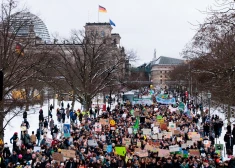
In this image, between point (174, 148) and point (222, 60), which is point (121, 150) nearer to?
point (174, 148)

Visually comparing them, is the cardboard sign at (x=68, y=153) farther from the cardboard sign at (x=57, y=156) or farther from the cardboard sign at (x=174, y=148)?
the cardboard sign at (x=174, y=148)

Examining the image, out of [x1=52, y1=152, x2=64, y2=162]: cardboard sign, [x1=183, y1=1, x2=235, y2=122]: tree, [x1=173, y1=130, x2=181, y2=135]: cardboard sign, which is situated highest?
[x1=183, y1=1, x2=235, y2=122]: tree

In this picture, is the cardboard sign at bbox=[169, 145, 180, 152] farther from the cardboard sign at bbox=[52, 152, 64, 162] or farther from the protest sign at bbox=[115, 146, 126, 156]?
the cardboard sign at bbox=[52, 152, 64, 162]

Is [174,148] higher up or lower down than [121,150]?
higher up

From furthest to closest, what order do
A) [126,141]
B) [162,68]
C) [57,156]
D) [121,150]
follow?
[162,68], [126,141], [121,150], [57,156]

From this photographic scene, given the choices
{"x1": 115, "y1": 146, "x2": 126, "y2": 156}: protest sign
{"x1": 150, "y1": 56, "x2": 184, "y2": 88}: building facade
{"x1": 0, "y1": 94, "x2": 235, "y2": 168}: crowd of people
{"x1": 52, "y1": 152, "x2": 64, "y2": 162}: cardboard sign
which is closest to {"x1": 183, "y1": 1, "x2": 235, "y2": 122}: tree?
{"x1": 0, "y1": 94, "x2": 235, "y2": 168}: crowd of people

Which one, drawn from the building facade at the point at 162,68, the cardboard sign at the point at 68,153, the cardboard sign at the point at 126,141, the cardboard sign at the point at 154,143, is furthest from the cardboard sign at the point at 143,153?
the building facade at the point at 162,68

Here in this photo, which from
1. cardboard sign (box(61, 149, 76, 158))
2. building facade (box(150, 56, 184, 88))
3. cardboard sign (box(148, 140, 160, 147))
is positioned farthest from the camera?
building facade (box(150, 56, 184, 88))

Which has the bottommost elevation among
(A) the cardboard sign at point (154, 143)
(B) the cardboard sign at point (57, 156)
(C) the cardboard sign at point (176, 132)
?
(B) the cardboard sign at point (57, 156)

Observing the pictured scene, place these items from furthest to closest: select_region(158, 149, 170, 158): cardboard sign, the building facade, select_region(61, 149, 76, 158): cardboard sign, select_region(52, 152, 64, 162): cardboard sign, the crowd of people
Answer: the building facade < select_region(158, 149, 170, 158): cardboard sign < select_region(52, 152, 64, 162): cardboard sign < select_region(61, 149, 76, 158): cardboard sign < the crowd of people

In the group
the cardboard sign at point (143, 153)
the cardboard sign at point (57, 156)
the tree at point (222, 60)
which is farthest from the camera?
the cardboard sign at point (143, 153)

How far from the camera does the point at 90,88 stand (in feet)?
117

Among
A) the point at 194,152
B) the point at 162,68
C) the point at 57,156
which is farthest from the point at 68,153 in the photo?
the point at 162,68

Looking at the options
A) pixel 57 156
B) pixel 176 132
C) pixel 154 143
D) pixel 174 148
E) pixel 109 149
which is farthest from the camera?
pixel 176 132
